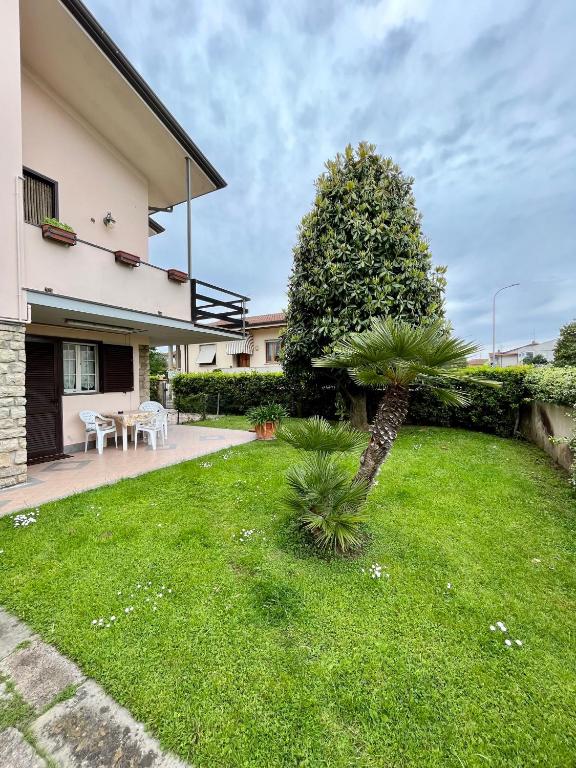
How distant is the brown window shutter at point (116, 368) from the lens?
36.1 ft

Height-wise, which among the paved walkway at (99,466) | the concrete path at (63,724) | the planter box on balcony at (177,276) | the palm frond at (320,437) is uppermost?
the planter box on balcony at (177,276)

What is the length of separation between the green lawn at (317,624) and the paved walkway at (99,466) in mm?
929

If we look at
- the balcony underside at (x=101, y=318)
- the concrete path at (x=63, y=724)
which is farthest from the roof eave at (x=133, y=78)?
the concrete path at (x=63, y=724)

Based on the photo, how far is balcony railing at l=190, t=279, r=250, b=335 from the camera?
38.5ft

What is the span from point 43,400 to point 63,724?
8939 mm

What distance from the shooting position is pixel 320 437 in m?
4.49

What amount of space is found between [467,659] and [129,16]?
17617mm

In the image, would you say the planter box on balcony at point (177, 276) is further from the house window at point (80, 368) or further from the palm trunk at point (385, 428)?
the palm trunk at point (385, 428)

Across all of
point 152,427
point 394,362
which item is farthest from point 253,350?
point 394,362

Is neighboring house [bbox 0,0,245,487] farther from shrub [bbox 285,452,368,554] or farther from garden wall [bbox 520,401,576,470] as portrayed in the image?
garden wall [bbox 520,401,576,470]

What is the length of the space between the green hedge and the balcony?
4.93 m

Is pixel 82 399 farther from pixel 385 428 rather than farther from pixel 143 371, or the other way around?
pixel 385 428

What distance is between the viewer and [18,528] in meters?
5.06

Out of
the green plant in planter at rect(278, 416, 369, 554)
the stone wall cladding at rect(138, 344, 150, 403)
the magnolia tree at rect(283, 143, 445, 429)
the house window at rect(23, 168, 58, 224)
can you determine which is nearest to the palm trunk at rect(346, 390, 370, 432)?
the magnolia tree at rect(283, 143, 445, 429)
